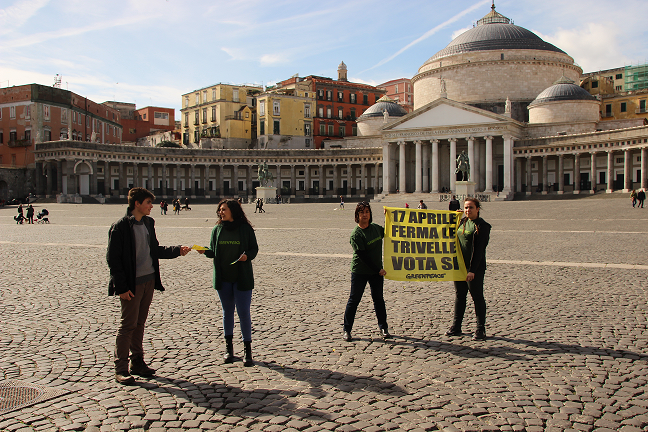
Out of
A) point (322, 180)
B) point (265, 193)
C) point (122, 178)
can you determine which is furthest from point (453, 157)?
point (122, 178)

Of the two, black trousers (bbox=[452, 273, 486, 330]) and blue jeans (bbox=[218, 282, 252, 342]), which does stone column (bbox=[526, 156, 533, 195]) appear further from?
blue jeans (bbox=[218, 282, 252, 342])

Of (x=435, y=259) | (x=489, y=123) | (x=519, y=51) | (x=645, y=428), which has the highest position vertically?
(x=519, y=51)

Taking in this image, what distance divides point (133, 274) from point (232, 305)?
123 centimetres

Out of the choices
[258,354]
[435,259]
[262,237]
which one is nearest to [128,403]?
[258,354]

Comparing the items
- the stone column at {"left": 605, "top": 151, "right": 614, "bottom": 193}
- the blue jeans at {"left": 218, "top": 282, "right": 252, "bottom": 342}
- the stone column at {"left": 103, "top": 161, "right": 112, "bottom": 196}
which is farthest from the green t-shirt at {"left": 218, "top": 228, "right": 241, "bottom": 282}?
the stone column at {"left": 103, "top": 161, "right": 112, "bottom": 196}

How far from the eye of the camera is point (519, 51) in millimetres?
71812

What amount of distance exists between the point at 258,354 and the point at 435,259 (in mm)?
2800

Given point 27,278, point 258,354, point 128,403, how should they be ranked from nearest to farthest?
point 128,403
point 258,354
point 27,278

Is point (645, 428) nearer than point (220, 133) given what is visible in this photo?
Yes

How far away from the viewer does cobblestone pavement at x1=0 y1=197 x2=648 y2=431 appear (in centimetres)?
480

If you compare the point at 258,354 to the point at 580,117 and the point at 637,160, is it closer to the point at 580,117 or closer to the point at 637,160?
the point at 637,160

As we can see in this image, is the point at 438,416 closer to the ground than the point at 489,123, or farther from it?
closer to the ground

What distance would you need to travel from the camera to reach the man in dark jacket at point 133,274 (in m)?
5.71

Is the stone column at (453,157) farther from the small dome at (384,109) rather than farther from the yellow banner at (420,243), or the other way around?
the yellow banner at (420,243)
